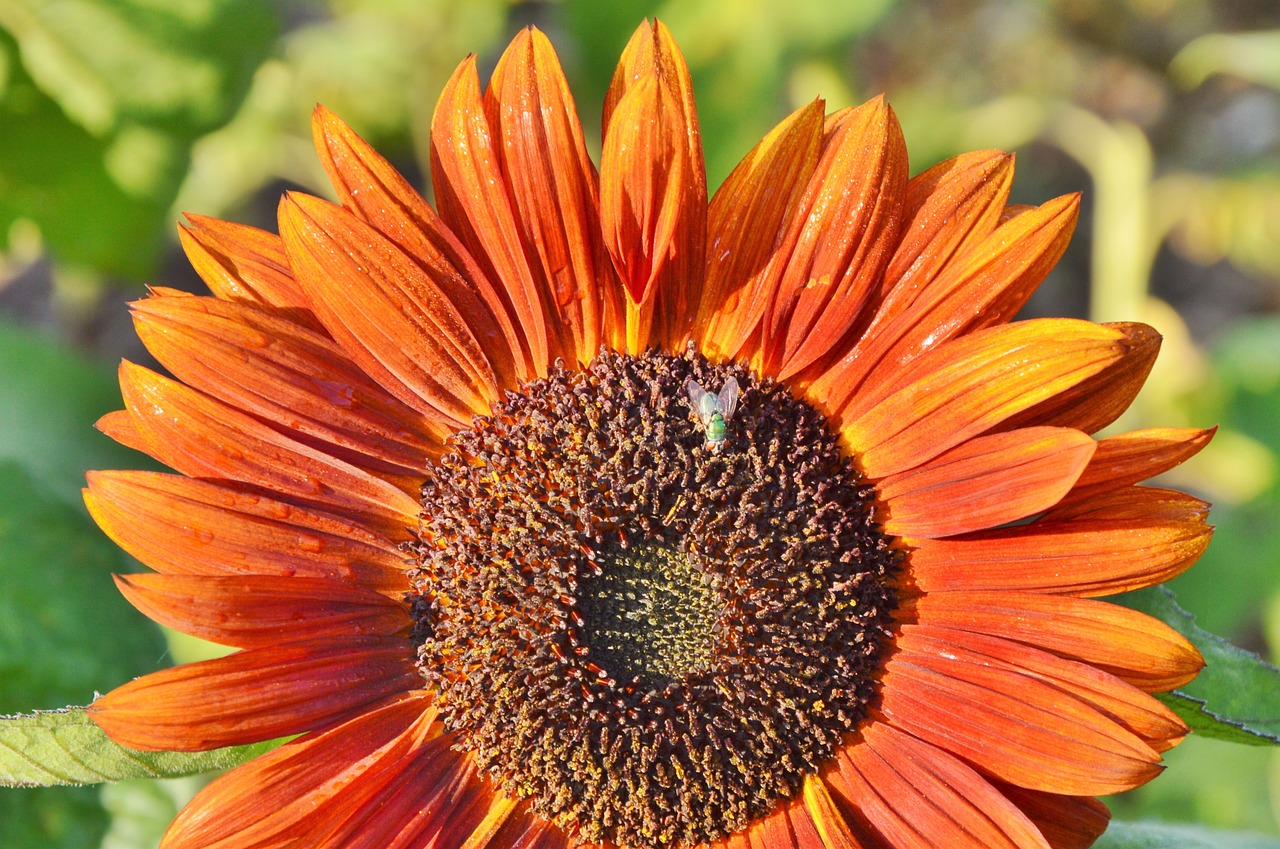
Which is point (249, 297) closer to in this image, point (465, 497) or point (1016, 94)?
point (465, 497)

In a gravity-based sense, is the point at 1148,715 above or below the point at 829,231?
below

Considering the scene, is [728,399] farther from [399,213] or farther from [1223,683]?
[1223,683]

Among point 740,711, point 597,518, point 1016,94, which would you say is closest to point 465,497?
point 597,518

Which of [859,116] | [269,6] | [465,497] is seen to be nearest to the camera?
[859,116]

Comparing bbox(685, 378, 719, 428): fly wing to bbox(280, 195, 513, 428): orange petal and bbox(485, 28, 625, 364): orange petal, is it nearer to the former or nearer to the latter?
bbox(485, 28, 625, 364): orange petal

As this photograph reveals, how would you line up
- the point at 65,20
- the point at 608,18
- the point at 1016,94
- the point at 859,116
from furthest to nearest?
the point at 1016,94
the point at 608,18
the point at 65,20
the point at 859,116

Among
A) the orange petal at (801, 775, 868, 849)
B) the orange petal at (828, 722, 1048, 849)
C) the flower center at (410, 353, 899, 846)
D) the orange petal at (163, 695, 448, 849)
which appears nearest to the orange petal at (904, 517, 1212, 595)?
the flower center at (410, 353, 899, 846)

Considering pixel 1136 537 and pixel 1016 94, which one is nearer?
pixel 1136 537
